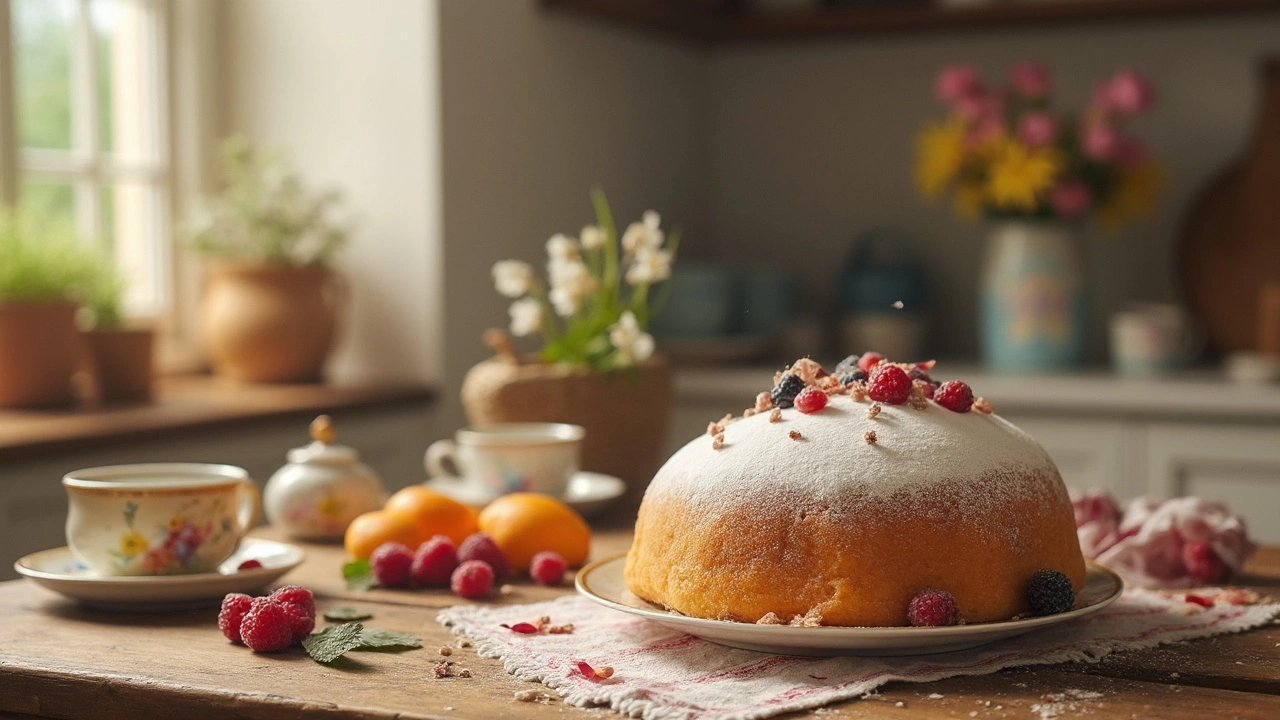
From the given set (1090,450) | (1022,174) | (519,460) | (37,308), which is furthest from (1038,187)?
(37,308)

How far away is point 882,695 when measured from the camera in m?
0.87

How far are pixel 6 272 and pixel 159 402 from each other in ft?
1.08

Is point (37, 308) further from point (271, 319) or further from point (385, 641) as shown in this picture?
point (385, 641)

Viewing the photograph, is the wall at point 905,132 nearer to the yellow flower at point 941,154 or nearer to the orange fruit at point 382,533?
the yellow flower at point 941,154

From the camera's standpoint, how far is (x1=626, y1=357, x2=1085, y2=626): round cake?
0.92 metres

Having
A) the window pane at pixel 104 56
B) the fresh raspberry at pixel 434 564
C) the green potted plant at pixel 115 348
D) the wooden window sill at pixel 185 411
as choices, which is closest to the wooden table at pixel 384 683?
the fresh raspberry at pixel 434 564

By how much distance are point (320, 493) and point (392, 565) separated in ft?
0.75

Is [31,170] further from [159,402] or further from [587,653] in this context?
[587,653]

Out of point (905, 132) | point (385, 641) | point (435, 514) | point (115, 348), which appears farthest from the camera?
point (905, 132)

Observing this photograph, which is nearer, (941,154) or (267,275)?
(267,275)

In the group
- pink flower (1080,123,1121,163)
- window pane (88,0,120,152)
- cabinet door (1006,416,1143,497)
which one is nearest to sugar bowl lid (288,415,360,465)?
window pane (88,0,120,152)

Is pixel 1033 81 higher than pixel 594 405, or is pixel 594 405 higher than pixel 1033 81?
pixel 1033 81

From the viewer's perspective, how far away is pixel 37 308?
2.01 metres

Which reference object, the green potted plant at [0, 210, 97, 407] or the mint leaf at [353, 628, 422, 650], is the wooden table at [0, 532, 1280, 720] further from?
the green potted plant at [0, 210, 97, 407]
